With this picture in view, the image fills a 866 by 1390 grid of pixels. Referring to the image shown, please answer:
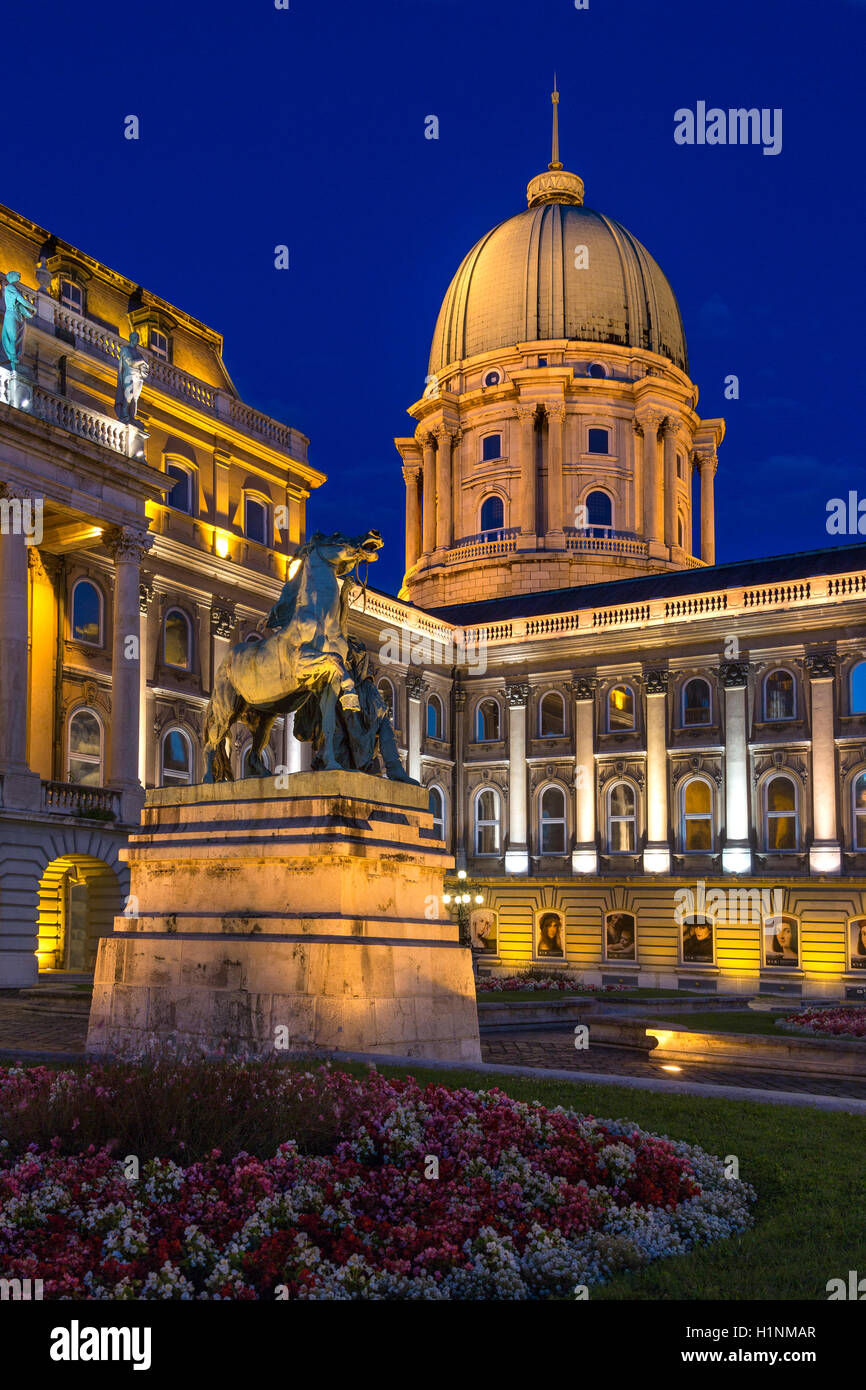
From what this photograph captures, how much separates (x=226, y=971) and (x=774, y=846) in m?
38.8

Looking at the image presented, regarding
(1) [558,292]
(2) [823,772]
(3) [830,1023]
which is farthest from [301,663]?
(1) [558,292]

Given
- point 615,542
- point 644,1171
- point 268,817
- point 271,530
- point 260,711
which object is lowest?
point 644,1171

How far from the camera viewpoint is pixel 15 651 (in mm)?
35500

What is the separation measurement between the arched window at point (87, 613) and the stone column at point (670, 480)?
43.2 metres

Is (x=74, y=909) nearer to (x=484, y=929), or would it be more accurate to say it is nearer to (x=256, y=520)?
(x=256, y=520)

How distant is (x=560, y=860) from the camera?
186ft

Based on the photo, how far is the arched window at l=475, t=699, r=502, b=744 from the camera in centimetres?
6059

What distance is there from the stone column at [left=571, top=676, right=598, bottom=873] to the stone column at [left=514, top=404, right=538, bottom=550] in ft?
63.5

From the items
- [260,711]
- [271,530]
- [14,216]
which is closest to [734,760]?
[271,530]

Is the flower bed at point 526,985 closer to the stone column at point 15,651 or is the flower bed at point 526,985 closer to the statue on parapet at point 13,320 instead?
the stone column at point 15,651

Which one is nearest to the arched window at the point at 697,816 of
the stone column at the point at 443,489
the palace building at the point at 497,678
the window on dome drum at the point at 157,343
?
the palace building at the point at 497,678

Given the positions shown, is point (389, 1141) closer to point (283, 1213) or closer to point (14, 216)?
point (283, 1213)

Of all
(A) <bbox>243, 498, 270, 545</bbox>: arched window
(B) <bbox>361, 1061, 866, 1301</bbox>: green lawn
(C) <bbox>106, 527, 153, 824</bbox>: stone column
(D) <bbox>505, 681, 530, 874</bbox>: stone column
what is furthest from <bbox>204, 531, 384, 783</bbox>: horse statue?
(D) <bbox>505, 681, 530, 874</bbox>: stone column

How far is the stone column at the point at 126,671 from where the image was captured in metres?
38.9
